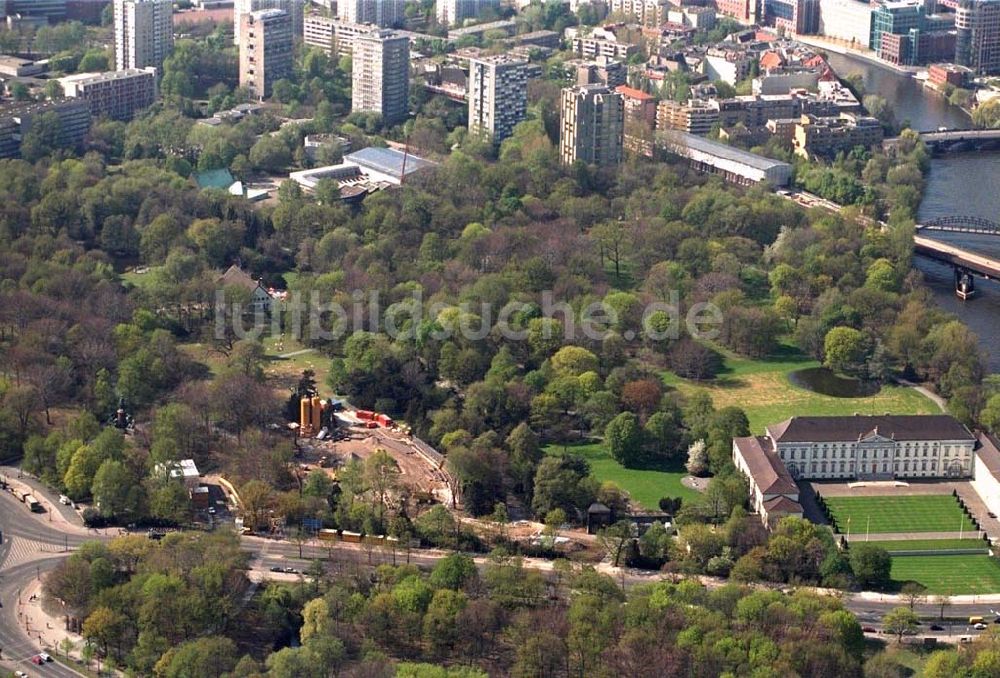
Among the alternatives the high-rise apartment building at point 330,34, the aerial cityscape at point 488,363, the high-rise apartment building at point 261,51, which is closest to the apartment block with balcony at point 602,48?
the aerial cityscape at point 488,363

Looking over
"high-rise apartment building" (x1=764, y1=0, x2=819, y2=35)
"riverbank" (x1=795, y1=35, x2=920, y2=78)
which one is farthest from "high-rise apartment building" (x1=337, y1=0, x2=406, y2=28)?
"riverbank" (x1=795, y1=35, x2=920, y2=78)

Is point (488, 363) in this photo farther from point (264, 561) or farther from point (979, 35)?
point (979, 35)

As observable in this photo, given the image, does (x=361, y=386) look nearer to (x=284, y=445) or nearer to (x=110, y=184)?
(x=284, y=445)

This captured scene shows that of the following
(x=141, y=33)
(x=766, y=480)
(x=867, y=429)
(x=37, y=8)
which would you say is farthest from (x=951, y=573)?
(x=37, y=8)

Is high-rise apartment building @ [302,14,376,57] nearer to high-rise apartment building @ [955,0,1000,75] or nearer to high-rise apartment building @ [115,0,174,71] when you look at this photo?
high-rise apartment building @ [115,0,174,71]

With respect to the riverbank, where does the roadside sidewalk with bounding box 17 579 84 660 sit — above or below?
below
